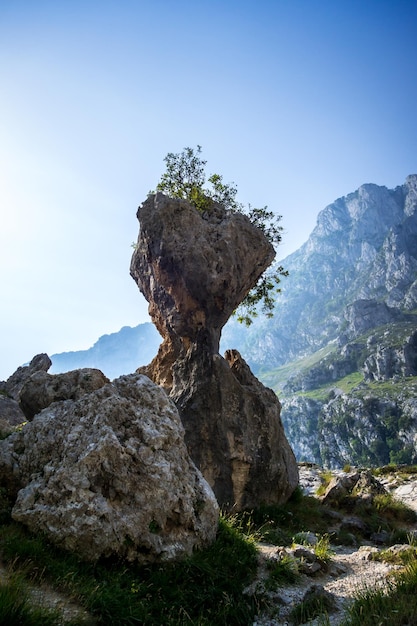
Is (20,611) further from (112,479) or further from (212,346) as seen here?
(212,346)

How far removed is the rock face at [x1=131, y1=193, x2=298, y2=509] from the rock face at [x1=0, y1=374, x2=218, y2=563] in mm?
8744

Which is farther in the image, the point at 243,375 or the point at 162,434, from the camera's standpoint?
the point at 243,375

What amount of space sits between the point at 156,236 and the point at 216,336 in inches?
308

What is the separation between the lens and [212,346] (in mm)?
23766

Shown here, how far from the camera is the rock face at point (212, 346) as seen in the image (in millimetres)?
20031

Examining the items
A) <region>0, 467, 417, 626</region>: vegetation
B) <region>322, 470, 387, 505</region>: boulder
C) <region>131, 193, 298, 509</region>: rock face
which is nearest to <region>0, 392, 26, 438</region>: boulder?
<region>131, 193, 298, 509</region>: rock face

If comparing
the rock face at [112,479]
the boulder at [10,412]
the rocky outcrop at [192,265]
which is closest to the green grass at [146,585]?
the rock face at [112,479]

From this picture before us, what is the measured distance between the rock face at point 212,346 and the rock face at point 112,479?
874 cm

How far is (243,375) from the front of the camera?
2484 centimetres

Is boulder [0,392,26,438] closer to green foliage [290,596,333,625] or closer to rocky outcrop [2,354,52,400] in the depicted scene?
rocky outcrop [2,354,52,400]

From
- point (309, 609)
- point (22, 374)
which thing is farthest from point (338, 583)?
point (22, 374)

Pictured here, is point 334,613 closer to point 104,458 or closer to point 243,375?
point 104,458

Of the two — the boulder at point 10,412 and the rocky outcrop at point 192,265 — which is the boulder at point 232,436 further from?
the boulder at point 10,412

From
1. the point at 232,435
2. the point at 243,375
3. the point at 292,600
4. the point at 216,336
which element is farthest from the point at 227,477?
the point at 292,600
